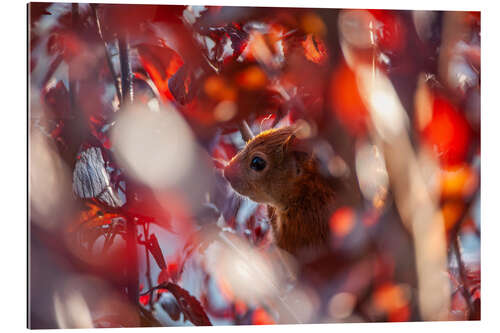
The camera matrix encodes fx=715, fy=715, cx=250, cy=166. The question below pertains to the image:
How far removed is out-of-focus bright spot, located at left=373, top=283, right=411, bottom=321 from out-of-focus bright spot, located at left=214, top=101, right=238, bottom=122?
1.14 m

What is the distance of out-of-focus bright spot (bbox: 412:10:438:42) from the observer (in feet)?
12.0

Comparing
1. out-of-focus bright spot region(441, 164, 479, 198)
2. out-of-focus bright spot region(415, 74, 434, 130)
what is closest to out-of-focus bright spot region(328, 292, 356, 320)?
out-of-focus bright spot region(441, 164, 479, 198)

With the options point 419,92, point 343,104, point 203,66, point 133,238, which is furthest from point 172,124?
point 419,92

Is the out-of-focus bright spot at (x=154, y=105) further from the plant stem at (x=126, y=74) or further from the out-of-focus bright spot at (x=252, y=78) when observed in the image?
the out-of-focus bright spot at (x=252, y=78)

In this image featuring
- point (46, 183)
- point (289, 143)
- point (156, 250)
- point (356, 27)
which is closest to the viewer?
point (46, 183)

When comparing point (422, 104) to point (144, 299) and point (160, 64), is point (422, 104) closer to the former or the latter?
point (160, 64)

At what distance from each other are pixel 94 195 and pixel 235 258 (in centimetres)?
73

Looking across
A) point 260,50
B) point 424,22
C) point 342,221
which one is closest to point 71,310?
point 342,221

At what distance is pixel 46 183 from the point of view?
3258 mm

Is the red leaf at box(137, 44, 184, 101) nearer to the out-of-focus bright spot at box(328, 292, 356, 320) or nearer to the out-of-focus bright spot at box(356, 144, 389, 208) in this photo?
the out-of-focus bright spot at box(356, 144, 389, 208)

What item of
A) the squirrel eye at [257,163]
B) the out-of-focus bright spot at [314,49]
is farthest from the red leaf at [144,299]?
the out-of-focus bright spot at [314,49]

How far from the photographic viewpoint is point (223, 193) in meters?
3.42

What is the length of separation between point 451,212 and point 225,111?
49.9 inches
